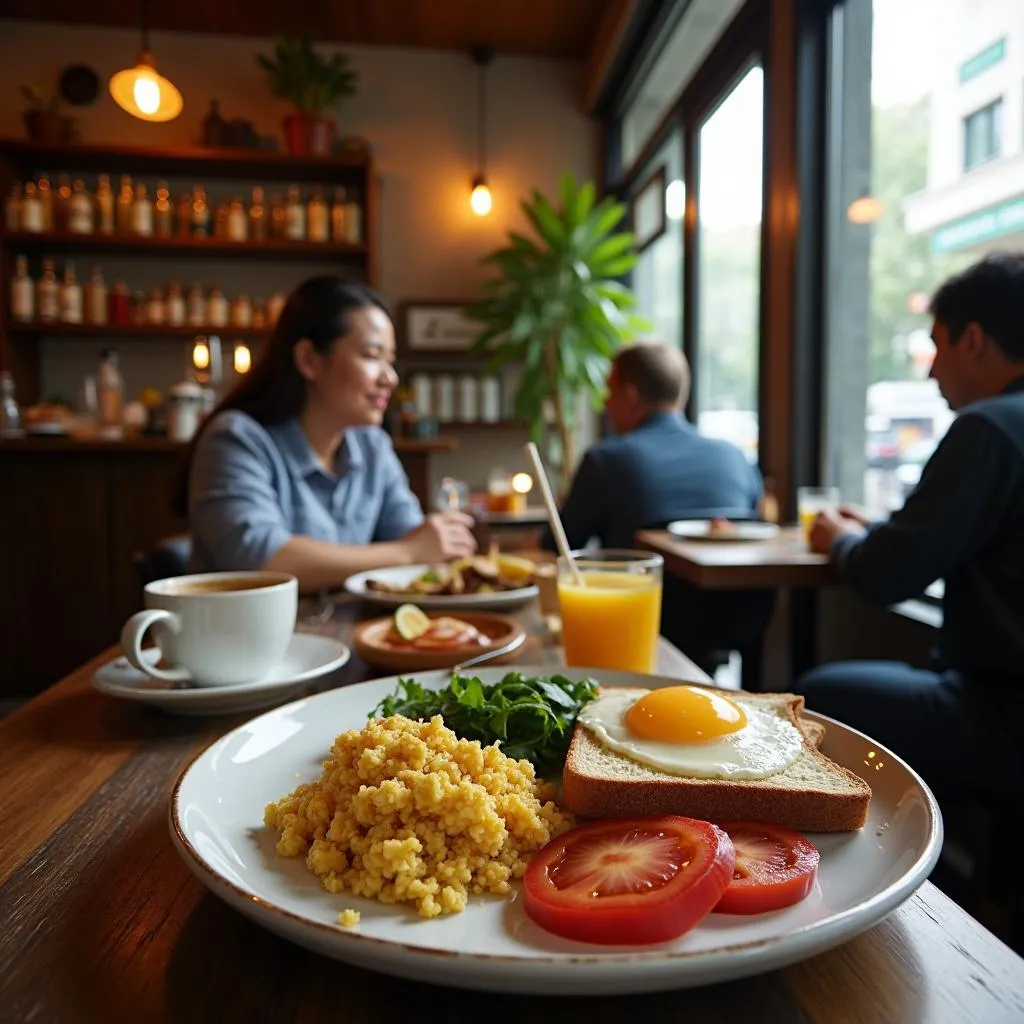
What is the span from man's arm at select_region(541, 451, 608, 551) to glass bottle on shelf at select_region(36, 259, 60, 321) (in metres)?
3.32

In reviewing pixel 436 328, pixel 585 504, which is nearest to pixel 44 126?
pixel 436 328

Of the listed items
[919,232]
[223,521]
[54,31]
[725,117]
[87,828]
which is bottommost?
[87,828]

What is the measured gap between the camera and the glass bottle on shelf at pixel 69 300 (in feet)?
14.9

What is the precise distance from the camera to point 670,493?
274cm

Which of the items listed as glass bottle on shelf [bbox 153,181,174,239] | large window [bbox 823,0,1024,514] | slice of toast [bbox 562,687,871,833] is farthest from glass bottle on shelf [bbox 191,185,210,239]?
slice of toast [bbox 562,687,871,833]

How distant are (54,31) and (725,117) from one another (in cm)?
391

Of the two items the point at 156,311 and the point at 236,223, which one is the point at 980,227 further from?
the point at 156,311

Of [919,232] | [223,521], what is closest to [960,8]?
[919,232]

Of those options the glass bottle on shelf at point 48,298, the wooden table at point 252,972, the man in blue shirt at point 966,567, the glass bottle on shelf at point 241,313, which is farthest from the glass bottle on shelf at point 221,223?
the wooden table at point 252,972

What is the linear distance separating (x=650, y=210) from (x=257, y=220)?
7.19ft

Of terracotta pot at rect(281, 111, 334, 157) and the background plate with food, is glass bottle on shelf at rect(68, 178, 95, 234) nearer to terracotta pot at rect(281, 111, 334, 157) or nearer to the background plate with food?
terracotta pot at rect(281, 111, 334, 157)

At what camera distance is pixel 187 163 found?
15.4 feet

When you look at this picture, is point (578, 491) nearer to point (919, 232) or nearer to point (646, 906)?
point (919, 232)

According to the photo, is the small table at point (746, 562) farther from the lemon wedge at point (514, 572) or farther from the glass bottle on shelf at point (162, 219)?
the glass bottle on shelf at point (162, 219)
